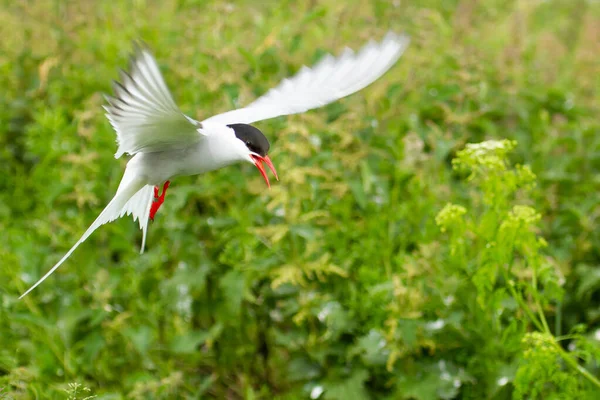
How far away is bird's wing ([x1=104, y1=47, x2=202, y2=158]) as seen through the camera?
150 centimetres

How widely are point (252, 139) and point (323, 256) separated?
105 centimetres

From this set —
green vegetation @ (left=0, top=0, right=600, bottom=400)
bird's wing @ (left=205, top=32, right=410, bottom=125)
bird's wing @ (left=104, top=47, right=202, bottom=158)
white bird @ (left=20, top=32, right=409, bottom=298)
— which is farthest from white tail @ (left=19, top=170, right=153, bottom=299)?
green vegetation @ (left=0, top=0, right=600, bottom=400)

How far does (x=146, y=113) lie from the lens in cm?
162

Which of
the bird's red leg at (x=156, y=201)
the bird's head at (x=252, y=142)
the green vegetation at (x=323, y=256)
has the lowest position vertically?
the green vegetation at (x=323, y=256)

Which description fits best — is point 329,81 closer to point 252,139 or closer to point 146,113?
point 252,139

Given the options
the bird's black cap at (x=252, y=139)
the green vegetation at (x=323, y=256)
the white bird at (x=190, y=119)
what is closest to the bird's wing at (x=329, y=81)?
the white bird at (x=190, y=119)

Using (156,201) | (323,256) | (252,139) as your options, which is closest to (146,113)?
(252,139)

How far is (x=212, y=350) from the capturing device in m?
3.11

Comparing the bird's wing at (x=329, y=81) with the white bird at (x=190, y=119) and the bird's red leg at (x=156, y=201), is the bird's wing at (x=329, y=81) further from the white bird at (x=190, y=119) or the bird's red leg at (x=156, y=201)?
the bird's red leg at (x=156, y=201)

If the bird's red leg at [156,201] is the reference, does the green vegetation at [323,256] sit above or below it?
below

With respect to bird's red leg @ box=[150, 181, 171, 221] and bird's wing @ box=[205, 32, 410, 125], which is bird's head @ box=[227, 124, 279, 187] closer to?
bird's wing @ box=[205, 32, 410, 125]

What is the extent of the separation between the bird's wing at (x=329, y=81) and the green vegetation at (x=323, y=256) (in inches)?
20.7

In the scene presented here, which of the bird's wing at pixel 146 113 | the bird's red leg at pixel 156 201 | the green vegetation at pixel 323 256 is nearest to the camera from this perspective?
the bird's wing at pixel 146 113

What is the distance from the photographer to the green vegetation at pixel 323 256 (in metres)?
2.48
